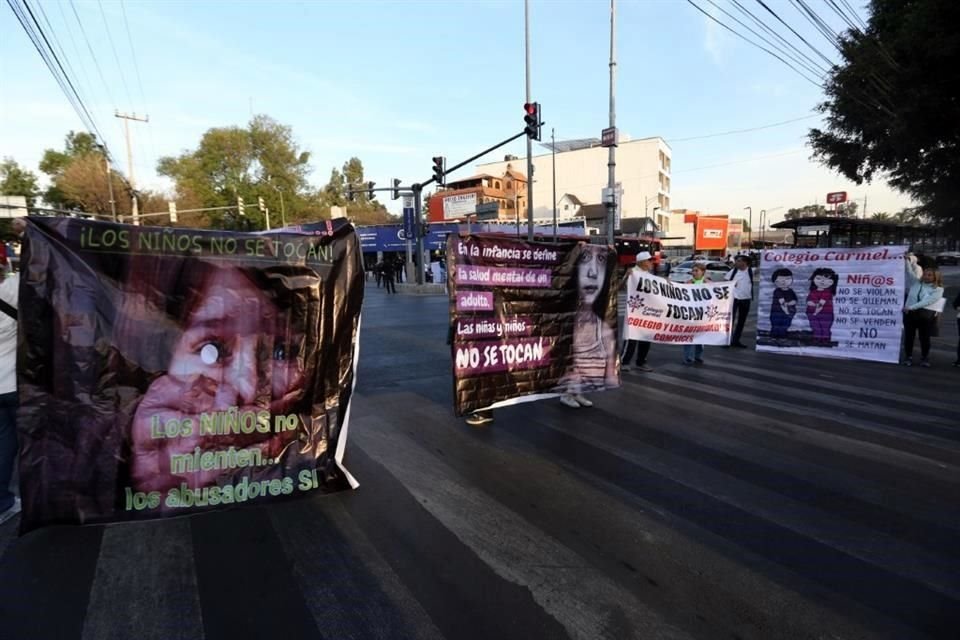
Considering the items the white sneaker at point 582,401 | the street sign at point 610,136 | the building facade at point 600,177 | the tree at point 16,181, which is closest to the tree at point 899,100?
the street sign at point 610,136

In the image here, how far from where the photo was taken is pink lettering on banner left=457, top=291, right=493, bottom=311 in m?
Result: 5.06

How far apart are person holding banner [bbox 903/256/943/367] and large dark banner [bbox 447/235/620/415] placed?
19.8ft

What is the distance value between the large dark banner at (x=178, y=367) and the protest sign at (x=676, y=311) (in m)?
5.25

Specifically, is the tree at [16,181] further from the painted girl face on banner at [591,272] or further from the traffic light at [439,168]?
the painted girl face on banner at [591,272]

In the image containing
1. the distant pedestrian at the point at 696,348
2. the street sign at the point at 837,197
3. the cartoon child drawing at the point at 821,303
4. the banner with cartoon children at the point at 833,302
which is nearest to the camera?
the distant pedestrian at the point at 696,348

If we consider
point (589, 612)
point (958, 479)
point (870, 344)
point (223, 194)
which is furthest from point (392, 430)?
point (223, 194)

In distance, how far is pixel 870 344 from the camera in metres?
9.03

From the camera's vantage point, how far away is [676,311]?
8305 mm

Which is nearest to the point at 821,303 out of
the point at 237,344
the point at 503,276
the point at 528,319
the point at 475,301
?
the point at 528,319

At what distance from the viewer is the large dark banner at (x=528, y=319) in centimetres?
511

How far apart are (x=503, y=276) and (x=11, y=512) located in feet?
14.2

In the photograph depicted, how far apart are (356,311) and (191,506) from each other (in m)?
1.72

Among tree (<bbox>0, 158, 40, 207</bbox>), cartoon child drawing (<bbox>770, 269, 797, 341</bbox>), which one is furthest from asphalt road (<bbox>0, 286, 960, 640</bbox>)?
tree (<bbox>0, 158, 40, 207</bbox>)

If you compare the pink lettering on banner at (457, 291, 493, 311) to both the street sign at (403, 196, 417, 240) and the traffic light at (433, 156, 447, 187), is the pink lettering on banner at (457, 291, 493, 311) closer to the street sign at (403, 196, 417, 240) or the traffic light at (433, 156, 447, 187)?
the traffic light at (433, 156, 447, 187)
